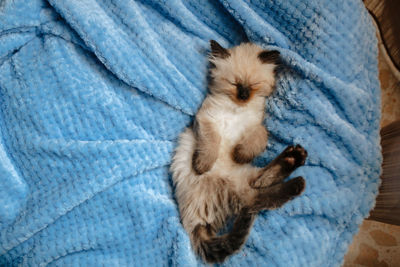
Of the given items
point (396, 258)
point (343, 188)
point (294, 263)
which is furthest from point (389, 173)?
point (396, 258)

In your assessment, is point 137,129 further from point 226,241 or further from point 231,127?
point 226,241

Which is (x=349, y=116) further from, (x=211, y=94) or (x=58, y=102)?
(x=58, y=102)

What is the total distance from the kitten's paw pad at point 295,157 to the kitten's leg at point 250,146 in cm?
12

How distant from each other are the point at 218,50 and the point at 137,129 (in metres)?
0.51

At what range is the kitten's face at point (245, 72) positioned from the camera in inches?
50.4

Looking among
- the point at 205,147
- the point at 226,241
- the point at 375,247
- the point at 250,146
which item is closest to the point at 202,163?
the point at 205,147

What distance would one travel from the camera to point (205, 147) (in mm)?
1237

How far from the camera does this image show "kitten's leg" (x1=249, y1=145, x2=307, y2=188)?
46.6 inches

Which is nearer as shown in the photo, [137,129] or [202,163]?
[202,163]

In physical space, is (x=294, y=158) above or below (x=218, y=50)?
below

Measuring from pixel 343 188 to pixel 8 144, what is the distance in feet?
4.87

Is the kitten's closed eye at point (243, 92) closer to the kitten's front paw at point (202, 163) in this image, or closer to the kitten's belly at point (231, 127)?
the kitten's belly at point (231, 127)

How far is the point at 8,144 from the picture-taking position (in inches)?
53.7

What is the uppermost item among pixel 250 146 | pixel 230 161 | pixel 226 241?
pixel 250 146
